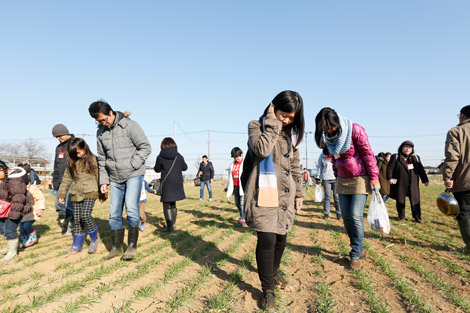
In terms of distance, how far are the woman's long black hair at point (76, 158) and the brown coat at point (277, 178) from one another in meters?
2.83

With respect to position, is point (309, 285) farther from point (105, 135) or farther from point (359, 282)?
point (105, 135)

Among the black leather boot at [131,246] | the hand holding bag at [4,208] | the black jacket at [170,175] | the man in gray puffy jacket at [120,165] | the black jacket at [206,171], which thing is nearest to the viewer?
the black leather boot at [131,246]

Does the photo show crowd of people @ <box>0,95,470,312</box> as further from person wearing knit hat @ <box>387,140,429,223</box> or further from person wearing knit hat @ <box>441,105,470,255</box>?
person wearing knit hat @ <box>387,140,429,223</box>

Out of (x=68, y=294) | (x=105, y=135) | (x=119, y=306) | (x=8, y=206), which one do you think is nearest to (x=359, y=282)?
(x=119, y=306)

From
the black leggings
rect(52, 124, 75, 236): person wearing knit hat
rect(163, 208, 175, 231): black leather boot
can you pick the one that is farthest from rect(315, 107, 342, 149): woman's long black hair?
rect(52, 124, 75, 236): person wearing knit hat

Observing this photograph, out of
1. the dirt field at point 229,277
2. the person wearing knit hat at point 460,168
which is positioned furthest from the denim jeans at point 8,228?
the person wearing knit hat at point 460,168

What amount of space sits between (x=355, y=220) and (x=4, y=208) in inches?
192

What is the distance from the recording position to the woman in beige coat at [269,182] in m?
2.51

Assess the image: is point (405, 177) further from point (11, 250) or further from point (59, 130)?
point (11, 250)

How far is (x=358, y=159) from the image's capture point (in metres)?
3.63

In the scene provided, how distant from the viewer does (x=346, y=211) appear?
3.74 m

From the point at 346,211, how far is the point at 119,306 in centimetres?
280

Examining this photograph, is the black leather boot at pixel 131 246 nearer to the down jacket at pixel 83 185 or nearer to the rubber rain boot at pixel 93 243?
the rubber rain boot at pixel 93 243

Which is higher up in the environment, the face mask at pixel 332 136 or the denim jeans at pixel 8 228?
the face mask at pixel 332 136
